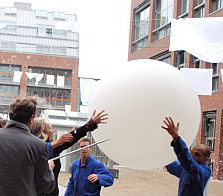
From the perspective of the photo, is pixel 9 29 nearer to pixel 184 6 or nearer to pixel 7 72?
pixel 7 72

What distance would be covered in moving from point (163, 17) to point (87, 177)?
27996mm

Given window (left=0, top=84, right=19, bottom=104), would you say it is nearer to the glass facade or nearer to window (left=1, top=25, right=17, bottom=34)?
the glass facade

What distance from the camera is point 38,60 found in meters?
63.7

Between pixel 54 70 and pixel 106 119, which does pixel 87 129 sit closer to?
pixel 106 119

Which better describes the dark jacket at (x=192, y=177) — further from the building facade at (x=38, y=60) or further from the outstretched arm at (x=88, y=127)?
the building facade at (x=38, y=60)

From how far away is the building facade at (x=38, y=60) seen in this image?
6228 centimetres

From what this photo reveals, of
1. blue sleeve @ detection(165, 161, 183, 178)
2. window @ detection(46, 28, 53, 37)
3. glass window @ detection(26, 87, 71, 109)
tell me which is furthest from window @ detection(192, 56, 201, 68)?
window @ detection(46, 28, 53, 37)

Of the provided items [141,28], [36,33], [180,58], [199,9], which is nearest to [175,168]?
[199,9]

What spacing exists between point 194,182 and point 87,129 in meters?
1.04

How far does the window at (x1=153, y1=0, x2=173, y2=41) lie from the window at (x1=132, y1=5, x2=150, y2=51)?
141cm

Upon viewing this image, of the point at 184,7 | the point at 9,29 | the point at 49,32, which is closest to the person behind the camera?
the point at 184,7

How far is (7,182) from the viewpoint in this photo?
3363 mm

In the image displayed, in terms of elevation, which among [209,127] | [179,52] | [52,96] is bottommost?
[209,127]

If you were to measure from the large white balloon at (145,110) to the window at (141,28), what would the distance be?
3031 cm
